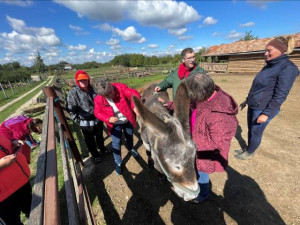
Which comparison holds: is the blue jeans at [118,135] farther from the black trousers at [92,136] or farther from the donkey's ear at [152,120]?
the donkey's ear at [152,120]

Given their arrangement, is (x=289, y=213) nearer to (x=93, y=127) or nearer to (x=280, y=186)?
(x=280, y=186)

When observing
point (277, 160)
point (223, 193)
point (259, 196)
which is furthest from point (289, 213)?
point (277, 160)

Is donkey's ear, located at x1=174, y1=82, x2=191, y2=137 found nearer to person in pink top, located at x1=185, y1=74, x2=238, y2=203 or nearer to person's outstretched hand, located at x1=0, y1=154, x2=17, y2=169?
person in pink top, located at x1=185, y1=74, x2=238, y2=203

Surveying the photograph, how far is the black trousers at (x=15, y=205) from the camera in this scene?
6.72 ft

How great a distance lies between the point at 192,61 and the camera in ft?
10.8

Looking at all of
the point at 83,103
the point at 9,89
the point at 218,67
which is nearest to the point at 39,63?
the point at 9,89

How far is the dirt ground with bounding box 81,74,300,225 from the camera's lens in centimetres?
288

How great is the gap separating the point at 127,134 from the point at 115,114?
89cm

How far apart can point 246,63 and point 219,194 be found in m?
23.4

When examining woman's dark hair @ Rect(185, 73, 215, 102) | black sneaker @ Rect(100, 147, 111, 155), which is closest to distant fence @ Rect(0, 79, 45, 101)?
black sneaker @ Rect(100, 147, 111, 155)

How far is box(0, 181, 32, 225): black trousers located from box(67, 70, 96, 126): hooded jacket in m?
1.84

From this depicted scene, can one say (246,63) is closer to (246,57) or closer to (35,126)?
(246,57)

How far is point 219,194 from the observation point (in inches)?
130

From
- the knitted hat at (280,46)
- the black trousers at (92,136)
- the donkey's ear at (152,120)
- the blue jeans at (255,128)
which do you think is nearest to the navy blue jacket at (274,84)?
the knitted hat at (280,46)
